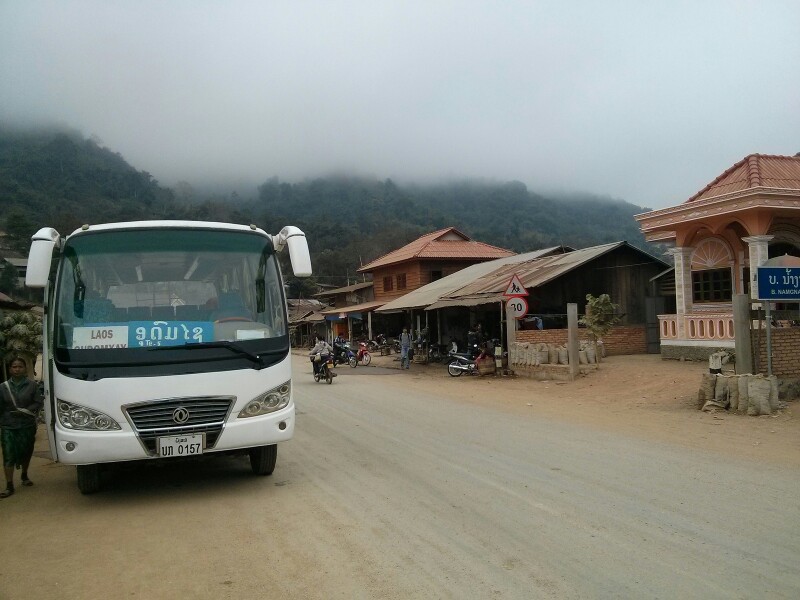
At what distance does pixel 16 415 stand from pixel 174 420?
7.07 ft

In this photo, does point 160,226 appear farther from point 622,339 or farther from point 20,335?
point 622,339

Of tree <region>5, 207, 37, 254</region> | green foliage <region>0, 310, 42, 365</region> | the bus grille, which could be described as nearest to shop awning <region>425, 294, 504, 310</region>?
green foliage <region>0, 310, 42, 365</region>

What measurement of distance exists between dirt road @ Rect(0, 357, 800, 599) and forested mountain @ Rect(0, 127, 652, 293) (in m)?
51.9

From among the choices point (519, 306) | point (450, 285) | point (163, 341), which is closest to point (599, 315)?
point (519, 306)

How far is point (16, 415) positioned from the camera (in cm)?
684

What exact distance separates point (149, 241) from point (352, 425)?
5.48m

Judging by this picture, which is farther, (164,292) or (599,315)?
(599,315)

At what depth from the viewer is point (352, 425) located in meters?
11.0

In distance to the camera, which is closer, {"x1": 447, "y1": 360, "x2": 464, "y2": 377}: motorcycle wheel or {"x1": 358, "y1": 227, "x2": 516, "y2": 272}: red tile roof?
{"x1": 447, "y1": 360, "x2": 464, "y2": 377}: motorcycle wheel

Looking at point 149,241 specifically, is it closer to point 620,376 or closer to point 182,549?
point 182,549

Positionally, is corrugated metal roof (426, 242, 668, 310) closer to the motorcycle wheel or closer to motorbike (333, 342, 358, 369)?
the motorcycle wheel

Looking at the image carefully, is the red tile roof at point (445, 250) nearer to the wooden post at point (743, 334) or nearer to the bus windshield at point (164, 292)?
the wooden post at point (743, 334)

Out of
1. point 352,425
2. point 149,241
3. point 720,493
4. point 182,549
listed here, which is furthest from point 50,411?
point 720,493

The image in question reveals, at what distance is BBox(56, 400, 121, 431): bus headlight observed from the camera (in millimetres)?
5883
